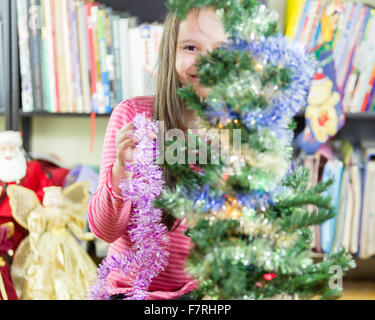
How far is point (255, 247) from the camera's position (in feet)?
1.67

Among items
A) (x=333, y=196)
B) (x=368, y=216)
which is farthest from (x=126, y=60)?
(x=368, y=216)

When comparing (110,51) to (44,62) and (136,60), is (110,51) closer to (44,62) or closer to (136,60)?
(136,60)

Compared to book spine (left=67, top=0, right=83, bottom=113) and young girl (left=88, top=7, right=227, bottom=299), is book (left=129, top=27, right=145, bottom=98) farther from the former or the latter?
young girl (left=88, top=7, right=227, bottom=299)

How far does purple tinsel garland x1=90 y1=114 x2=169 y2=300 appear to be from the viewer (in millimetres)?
638

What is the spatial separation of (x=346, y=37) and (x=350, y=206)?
1.55 feet

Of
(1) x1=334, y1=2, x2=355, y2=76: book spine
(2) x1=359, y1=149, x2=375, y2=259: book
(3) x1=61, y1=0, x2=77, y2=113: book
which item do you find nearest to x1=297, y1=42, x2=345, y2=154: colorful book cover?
(1) x1=334, y1=2, x2=355, y2=76: book spine

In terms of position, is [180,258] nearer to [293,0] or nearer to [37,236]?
[37,236]

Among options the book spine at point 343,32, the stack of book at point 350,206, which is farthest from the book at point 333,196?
the book spine at point 343,32

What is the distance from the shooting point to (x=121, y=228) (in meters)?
0.87

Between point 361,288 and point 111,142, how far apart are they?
3.28 ft

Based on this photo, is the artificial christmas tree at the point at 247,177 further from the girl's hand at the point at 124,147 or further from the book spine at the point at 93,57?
the book spine at the point at 93,57

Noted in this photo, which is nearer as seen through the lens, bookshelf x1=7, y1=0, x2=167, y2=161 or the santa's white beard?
the santa's white beard

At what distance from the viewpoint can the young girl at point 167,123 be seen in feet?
2.57
